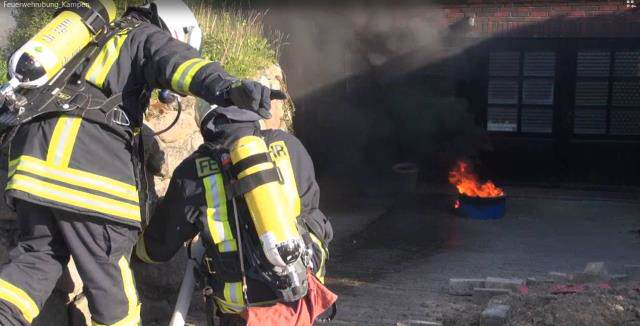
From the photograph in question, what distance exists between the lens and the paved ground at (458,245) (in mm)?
5926

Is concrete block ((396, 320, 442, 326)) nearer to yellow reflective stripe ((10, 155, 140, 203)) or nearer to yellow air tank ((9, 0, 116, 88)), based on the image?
yellow reflective stripe ((10, 155, 140, 203))

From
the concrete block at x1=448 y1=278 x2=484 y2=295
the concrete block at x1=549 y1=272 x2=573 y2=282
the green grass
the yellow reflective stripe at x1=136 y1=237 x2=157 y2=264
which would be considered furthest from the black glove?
the concrete block at x1=549 y1=272 x2=573 y2=282

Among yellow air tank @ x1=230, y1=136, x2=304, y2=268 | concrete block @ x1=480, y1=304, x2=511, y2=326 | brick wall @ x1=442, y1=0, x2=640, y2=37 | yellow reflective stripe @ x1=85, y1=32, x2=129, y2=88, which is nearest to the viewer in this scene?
yellow air tank @ x1=230, y1=136, x2=304, y2=268

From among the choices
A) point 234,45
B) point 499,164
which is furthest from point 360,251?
point 499,164

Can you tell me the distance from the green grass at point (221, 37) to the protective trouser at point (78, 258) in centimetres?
207

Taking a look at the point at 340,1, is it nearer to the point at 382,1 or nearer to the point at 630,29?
the point at 382,1

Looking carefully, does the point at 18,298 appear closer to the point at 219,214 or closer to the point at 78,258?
the point at 78,258

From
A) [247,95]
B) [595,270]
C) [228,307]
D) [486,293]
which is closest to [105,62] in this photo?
[247,95]

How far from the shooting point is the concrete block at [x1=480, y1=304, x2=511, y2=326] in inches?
176

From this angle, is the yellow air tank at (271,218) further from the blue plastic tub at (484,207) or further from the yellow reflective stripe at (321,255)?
the blue plastic tub at (484,207)

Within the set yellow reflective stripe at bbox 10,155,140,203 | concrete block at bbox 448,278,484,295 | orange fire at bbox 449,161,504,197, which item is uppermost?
yellow reflective stripe at bbox 10,155,140,203

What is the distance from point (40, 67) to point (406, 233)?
5.36 m

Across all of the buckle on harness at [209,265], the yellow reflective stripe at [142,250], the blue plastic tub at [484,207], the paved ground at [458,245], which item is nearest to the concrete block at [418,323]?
the paved ground at [458,245]

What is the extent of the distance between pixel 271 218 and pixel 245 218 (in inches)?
7.9
